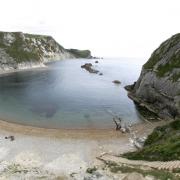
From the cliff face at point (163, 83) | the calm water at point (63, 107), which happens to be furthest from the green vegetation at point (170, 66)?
the calm water at point (63, 107)

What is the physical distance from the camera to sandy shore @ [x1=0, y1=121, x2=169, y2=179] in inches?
1257

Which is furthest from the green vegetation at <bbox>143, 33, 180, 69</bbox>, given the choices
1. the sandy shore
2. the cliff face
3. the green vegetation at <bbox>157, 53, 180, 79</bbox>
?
the sandy shore

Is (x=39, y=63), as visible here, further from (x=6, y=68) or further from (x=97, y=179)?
(x=97, y=179)

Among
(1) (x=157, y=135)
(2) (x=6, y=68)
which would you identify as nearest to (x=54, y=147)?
(1) (x=157, y=135)

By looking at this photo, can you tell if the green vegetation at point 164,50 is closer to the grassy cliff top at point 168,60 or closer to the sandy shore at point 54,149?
the grassy cliff top at point 168,60

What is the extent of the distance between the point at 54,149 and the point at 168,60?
4481 centimetres

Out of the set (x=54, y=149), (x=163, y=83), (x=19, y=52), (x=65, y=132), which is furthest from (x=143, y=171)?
(x=19, y=52)

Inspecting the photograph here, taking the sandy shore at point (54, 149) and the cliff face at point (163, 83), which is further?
the cliff face at point (163, 83)

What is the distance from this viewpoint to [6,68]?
157125mm

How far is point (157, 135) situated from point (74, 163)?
14740mm

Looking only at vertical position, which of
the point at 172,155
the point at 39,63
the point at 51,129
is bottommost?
the point at 39,63

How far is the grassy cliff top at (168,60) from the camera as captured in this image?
64.9 metres

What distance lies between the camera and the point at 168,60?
7094cm

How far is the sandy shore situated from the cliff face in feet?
24.1
